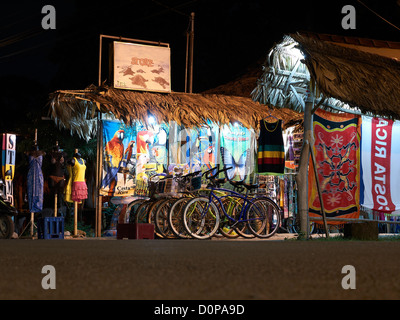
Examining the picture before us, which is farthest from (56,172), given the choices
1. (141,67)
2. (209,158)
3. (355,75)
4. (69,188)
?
(355,75)

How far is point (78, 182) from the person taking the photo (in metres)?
13.9

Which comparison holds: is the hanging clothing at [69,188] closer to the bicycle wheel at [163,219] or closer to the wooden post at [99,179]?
the wooden post at [99,179]

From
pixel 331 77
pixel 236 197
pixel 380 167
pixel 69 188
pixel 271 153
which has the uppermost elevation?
pixel 331 77

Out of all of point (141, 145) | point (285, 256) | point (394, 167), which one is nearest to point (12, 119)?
point (141, 145)

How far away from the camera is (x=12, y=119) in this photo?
28.7 m

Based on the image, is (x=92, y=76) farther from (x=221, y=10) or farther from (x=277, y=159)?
(x=277, y=159)

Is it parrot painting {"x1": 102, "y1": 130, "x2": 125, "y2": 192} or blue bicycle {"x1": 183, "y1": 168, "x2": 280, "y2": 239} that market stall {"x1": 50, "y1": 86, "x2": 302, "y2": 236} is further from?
blue bicycle {"x1": 183, "y1": 168, "x2": 280, "y2": 239}

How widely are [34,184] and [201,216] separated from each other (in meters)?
3.77

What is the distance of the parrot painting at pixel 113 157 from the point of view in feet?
47.0

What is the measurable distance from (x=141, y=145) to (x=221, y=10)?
53.7ft

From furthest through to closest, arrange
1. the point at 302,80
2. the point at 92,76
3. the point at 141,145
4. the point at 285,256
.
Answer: the point at 92,76 < the point at 141,145 < the point at 302,80 < the point at 285,256

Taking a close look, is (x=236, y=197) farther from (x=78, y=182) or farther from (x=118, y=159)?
(x=78, y=182)

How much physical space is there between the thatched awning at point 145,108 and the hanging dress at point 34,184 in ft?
3.69
